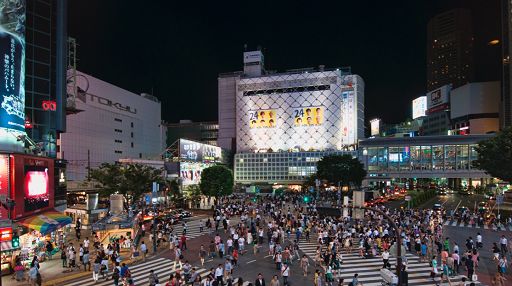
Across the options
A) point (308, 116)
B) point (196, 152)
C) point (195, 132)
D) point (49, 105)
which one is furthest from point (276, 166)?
point (49, 105)

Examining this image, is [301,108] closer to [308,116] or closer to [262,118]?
[308,116]

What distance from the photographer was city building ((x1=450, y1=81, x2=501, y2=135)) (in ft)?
381

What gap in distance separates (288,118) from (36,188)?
91.0 m

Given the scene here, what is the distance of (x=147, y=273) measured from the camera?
76.2 ft

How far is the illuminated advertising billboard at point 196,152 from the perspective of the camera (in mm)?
71831

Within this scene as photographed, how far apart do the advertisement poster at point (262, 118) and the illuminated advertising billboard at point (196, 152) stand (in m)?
23.2

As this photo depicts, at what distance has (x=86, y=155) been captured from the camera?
248 ft

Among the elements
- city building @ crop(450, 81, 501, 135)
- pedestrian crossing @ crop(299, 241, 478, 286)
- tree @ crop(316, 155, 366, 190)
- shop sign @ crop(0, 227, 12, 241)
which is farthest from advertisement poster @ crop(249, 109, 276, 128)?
shop sign @ crop(0, 227, 12, 241)

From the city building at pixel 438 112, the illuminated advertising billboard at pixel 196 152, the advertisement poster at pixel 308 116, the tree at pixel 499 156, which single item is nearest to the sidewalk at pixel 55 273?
the tree at pixel 499 156

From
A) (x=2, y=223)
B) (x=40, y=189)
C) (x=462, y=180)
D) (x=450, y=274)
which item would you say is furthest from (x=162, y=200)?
(x=462, y=180)

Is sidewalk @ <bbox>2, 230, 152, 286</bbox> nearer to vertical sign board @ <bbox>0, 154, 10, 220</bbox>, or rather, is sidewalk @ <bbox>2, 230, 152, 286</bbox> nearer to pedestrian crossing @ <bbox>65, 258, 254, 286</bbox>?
pedestrian crossing @ <bbox>65, 258, 254, 286</bbox>

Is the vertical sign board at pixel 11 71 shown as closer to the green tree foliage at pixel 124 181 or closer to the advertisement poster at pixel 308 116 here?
the green tree foliage at pixel 124 181

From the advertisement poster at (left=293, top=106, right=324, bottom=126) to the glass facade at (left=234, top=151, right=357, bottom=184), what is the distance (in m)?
9.94

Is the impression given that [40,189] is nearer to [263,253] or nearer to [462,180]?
[263,253]
